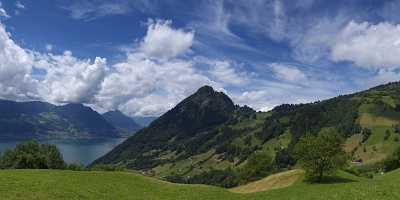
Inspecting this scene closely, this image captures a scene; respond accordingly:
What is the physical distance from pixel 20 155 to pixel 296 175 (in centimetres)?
7747

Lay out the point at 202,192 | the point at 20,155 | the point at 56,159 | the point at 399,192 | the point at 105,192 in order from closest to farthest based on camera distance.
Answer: the point at 399,192
the point at 105,192
the point at 202,192
the point at 20,155
the point at 56,159

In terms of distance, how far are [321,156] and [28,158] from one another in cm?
8100

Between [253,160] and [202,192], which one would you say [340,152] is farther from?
[253,160]

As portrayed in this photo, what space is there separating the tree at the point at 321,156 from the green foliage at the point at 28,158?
7510 cm

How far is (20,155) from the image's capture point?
117 meters

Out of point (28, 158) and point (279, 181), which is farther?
point (28, 158)

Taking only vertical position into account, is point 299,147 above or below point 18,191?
above

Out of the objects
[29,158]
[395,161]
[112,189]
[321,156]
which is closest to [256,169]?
[395,161]

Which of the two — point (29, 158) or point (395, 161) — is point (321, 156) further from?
point (395, 161)

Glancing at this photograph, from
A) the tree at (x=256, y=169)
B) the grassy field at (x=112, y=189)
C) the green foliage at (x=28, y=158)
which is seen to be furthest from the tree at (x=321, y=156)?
the green foliage at (x=28, y=158)

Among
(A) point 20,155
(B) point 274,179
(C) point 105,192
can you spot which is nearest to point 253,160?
(B) point 274,179

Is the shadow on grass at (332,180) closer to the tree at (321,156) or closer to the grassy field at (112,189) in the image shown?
the tree at (321,156)

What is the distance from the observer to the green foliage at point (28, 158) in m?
116

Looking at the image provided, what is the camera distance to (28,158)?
115438 mm
